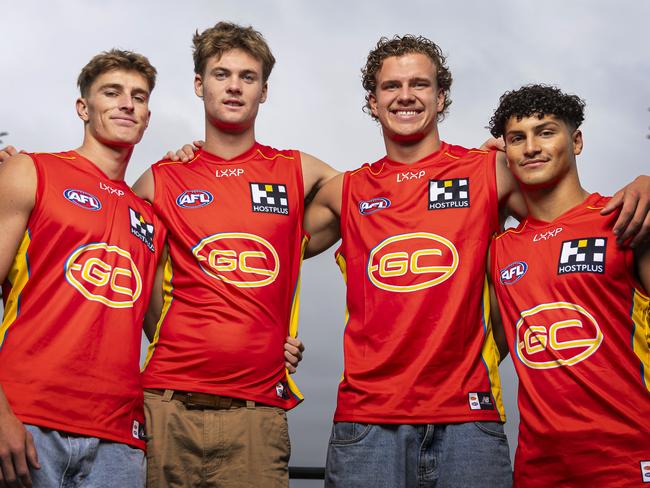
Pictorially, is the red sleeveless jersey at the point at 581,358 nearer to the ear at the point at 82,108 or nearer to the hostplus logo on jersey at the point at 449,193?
the hostplus logo on jersey at the point at 449,193

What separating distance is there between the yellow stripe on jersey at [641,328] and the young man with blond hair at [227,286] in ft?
5.00

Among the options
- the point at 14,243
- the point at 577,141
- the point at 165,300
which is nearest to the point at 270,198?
the point at 165,300

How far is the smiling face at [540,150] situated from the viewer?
124 inches

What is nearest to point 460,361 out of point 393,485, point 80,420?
point 393,485

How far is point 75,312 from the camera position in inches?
117

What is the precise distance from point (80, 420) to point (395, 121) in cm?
196

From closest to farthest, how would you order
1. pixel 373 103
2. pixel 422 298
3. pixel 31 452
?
pixel 31 452, pixel 422 298, pixel 373 103

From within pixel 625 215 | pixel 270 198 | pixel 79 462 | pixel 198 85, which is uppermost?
pixel 198 85

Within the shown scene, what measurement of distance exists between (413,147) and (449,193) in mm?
369

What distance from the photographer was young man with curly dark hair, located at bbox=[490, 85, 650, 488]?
2734 mm

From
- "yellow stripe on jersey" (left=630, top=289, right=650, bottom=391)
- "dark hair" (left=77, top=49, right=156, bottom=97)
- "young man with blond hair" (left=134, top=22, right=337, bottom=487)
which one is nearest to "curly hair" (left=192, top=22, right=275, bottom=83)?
"young man with blond hair" (left=134, top=22, right=337, bottom=487)

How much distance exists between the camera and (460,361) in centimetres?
309

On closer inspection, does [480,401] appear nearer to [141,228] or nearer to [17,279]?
[141,228]

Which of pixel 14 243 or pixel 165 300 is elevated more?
pixel 14 243
